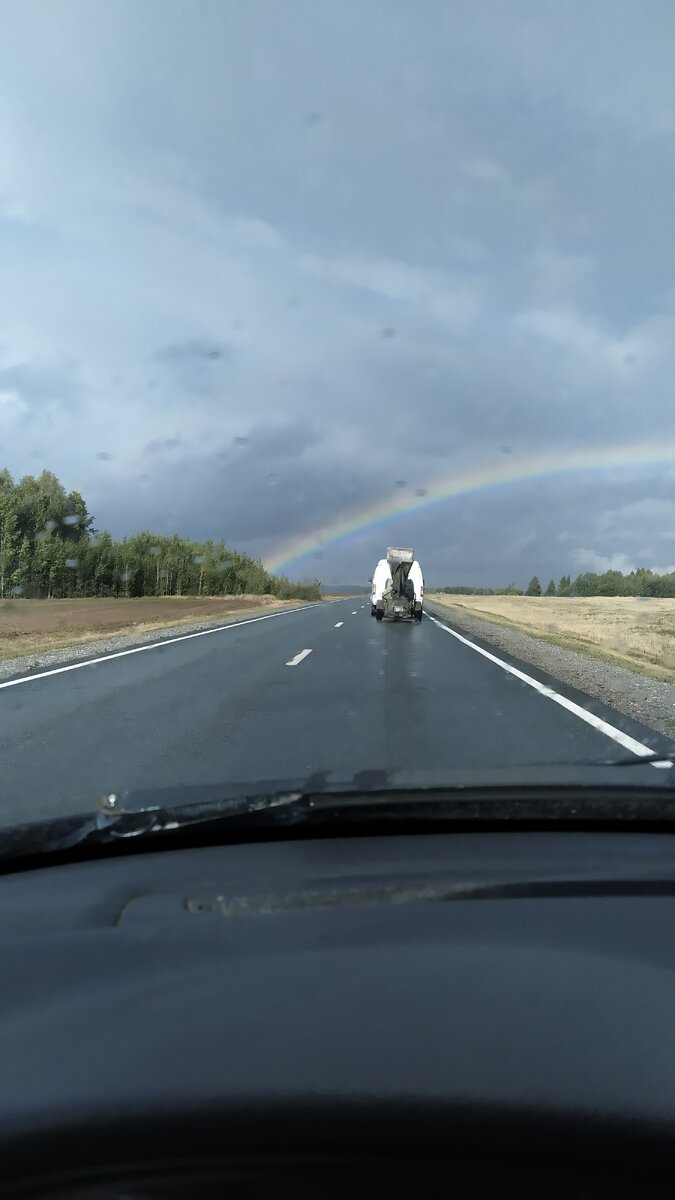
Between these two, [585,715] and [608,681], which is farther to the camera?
[608,681]

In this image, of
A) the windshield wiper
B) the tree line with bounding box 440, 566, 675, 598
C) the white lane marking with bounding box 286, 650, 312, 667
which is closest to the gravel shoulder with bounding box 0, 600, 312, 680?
the white lane marking with bounding box 286, 650, 312, 667

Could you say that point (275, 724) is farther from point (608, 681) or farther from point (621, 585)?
point (621, 585)

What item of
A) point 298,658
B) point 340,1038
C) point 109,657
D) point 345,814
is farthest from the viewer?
point 109,657

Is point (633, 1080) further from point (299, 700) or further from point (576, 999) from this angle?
point (299, 700)

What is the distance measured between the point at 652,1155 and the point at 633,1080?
137 mm

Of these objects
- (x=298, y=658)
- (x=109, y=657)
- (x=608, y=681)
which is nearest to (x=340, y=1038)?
(x=608, y=681)

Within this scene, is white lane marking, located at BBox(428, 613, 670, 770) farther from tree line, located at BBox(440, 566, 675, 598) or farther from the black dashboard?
tree line, located at BBox(440, 566, 675, 598)

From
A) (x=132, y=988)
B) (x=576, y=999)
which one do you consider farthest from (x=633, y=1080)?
(x=132, y=988)

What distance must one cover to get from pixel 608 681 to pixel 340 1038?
12.1 metres

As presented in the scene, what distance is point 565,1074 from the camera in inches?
60.2

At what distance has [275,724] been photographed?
834cm

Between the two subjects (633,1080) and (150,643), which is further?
(150,643)

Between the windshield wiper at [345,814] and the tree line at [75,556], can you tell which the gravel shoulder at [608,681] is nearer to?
the windshield wiper at [345,814]

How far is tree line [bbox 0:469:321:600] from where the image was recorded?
203ft
